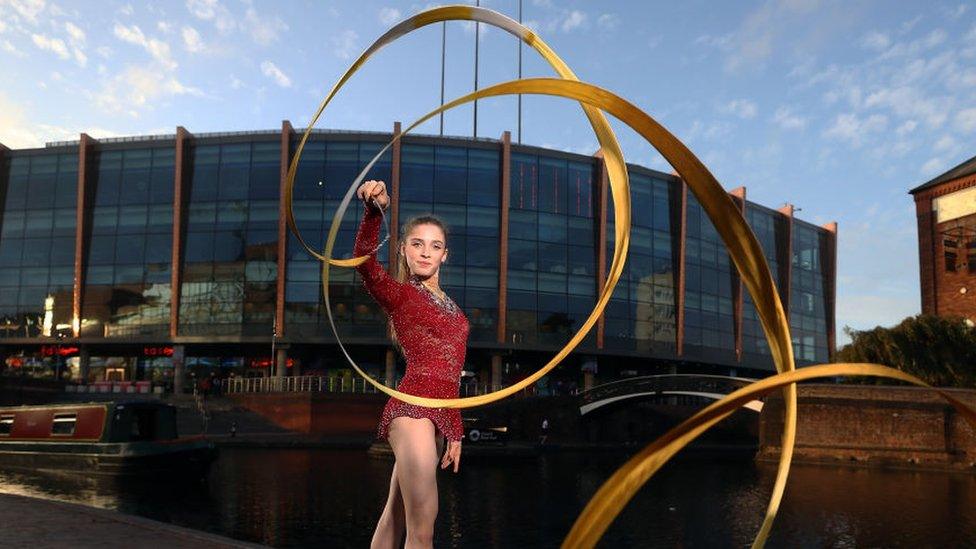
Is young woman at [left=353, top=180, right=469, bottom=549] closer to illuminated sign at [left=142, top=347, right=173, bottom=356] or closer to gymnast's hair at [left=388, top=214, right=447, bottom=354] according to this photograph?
gymnast's hair at [left=388, top=214, right=447, bottom=354]

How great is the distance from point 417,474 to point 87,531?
18.1 feet

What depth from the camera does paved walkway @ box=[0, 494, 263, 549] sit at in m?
7.19

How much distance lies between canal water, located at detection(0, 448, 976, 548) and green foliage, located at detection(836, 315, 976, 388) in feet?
37.2

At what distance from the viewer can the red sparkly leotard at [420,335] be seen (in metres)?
4.03

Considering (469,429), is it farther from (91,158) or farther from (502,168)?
(91,158)

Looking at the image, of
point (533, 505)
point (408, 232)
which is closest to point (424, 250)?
point (408, 232)

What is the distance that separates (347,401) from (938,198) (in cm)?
4269

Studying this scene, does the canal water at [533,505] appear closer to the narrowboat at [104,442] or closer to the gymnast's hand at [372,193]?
the narrowboat at [104,442]

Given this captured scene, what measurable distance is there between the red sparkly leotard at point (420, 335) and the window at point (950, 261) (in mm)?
59950

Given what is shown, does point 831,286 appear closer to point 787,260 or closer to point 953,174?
point 787,260

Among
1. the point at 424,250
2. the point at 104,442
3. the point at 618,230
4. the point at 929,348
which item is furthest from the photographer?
the point at 929,348

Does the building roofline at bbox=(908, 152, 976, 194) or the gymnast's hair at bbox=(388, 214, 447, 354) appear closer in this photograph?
the gymnast's hair at bbox=(388, 214, 447, 354)

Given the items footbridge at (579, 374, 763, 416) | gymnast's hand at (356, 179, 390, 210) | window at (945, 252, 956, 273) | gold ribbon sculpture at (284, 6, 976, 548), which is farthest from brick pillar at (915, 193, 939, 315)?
gymnast's hand at (356, 179, 390, 210)

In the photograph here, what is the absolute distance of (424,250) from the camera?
438 centimetres
